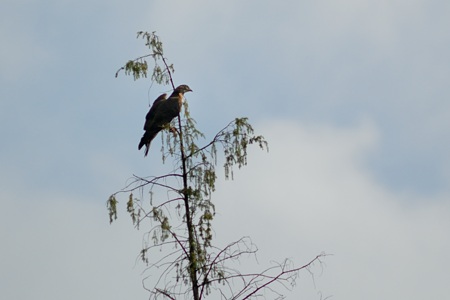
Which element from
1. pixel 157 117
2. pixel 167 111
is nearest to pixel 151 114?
pixel 157 117

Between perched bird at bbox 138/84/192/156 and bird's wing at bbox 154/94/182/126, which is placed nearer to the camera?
bird's wing at bbox 154/94/182/126

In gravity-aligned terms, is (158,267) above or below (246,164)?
below

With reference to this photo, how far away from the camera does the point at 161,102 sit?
15.1m

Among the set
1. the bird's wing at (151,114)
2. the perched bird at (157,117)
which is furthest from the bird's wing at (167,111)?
the bird's wing at (151,114)

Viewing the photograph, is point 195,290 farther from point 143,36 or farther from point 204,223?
point 143,36

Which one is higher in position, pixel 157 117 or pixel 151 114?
pixel 151 114

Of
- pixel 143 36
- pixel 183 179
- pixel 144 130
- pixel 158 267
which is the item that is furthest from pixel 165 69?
pixel 144 130

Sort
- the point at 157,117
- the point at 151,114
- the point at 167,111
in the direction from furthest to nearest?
the point at 151,114 < the point at 157,117 < the point at 167,111

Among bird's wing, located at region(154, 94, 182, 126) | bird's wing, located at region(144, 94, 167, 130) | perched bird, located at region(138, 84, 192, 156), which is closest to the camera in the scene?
bird's wing, located at region(154, 94, 182, 126)

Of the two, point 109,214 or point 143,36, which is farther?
point 143,36

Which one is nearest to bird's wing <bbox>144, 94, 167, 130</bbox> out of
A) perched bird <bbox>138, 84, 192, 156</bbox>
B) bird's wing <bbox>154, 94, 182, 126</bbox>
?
perched bird <bbox>138, 84, 192, 156</bbox>

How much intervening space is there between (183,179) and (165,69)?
1356 mm

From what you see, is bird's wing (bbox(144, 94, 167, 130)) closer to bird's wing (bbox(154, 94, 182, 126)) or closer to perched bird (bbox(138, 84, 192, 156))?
perched bird (bbox(138, 84, 192, 156))

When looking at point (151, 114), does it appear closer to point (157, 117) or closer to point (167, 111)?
point (157, 117)
